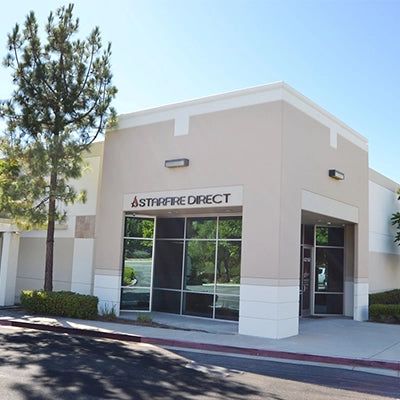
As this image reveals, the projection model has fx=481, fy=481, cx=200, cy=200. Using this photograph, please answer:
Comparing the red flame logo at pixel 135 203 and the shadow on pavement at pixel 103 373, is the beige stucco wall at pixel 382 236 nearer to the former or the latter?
the red flame logo at pixel 135 203

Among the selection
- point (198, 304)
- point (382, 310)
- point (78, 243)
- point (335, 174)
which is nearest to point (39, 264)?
point (78, 243)

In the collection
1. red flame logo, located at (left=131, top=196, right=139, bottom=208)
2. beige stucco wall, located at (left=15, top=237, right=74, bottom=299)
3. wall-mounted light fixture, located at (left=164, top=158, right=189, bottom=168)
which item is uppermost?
wall-mounted light fixture, located at (left=164, top=158, right=189, bottom=168)

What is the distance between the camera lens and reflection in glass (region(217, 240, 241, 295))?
15.5 m

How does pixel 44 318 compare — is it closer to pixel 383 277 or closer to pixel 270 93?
pixel 270 93

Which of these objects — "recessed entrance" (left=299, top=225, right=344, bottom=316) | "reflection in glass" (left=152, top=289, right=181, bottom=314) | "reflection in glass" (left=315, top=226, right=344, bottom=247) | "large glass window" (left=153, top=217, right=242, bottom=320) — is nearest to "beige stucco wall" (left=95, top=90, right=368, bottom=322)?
"reflection in glass" (left=315, top=226, right=344, bottom=247)

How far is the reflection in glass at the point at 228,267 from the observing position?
611 inches

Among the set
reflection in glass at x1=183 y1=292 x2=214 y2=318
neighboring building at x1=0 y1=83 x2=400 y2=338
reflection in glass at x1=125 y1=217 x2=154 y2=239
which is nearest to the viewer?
neighboring building at x1=0 y1=83 x2=400 y2=338

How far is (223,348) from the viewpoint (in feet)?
36.7

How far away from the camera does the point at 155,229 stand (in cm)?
1791

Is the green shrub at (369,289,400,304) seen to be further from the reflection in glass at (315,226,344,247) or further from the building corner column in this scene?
the building corner column

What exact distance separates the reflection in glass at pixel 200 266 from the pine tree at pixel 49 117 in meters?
4.25

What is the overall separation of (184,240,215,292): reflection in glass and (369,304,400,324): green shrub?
6.45 meters

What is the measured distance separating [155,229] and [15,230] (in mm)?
5397

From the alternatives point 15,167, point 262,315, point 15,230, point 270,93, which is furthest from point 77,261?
point 270,93
